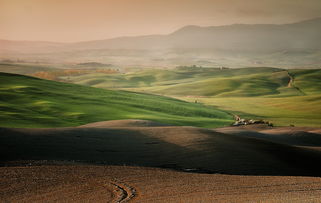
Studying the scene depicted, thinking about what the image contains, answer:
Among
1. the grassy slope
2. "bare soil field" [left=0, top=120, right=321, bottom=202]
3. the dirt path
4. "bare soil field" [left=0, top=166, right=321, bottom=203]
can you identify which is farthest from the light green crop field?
the dirt path

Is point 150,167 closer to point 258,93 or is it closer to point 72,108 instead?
point 72,108

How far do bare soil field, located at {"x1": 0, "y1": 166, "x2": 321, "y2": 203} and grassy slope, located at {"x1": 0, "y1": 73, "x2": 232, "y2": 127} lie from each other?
2482cm

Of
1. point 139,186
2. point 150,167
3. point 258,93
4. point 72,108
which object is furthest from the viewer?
point 258,93

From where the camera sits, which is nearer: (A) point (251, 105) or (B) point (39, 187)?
(B) point (39, 187)

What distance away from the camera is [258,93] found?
140875 mm

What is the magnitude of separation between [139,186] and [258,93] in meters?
128

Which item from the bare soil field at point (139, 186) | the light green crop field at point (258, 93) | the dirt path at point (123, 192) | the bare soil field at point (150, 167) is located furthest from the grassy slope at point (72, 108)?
the dirt path at point (123, 192)

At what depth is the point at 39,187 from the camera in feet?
58.6

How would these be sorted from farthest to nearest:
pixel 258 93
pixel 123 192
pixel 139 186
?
pixel 258 93 < pixel 139 186 < pixel 123 192

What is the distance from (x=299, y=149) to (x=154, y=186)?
1722 centimetres

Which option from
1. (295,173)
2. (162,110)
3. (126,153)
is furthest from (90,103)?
(295,173)

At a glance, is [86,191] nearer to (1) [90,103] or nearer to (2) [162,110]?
(1) [90,103]

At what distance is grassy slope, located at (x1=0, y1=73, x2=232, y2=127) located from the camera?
4922 centimetres

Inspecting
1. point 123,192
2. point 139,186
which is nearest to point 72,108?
point 139,186
